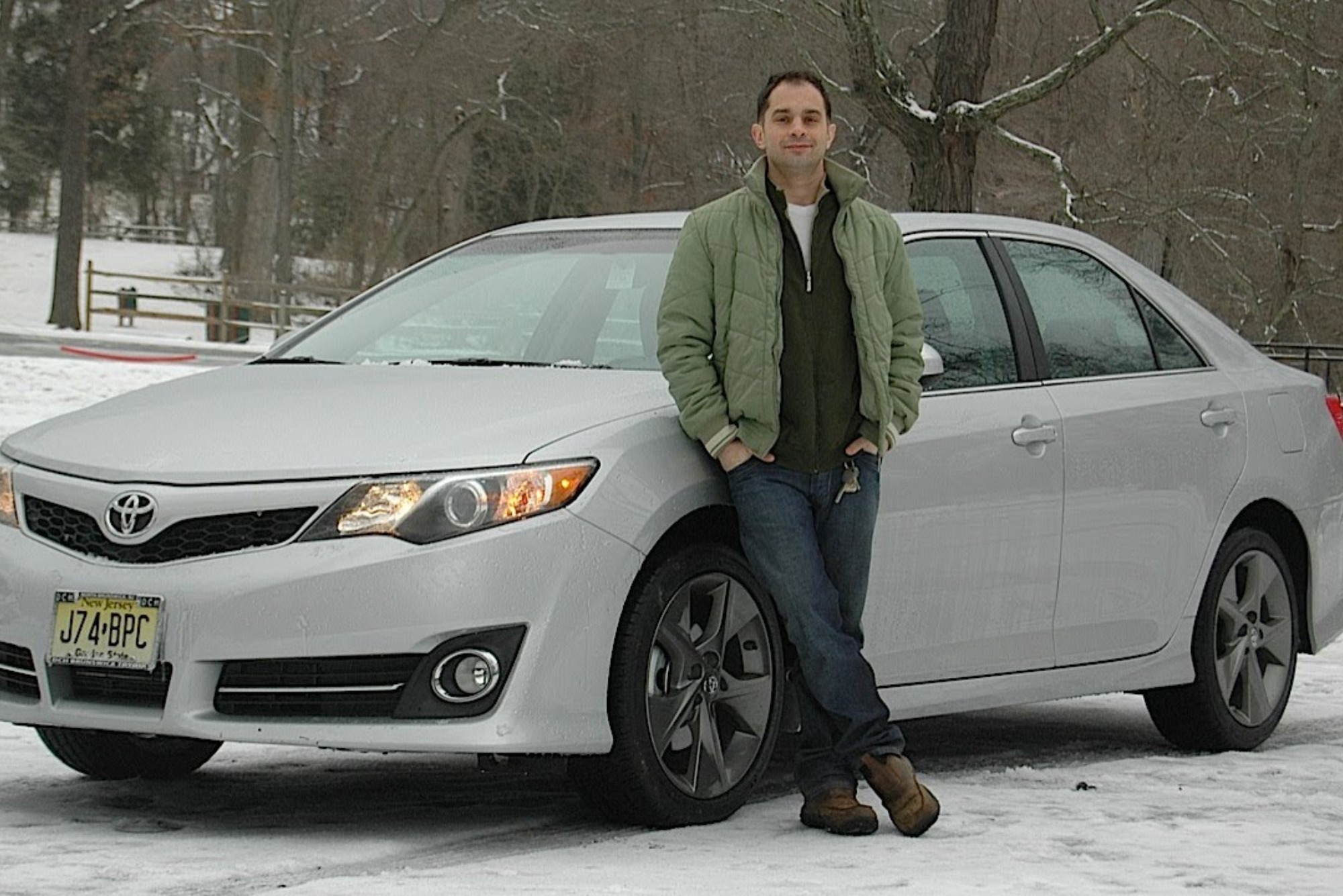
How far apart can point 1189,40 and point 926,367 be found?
21.0 m

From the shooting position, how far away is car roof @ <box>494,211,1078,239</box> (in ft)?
22.2

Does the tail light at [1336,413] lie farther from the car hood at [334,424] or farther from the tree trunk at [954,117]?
the tree trunk at [954,117]

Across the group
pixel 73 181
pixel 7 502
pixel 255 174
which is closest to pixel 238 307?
pixel 73 181

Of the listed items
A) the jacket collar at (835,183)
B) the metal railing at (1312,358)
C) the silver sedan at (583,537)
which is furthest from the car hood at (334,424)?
the metal railing at (1312,358)

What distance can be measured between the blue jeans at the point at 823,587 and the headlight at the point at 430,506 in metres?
0.63

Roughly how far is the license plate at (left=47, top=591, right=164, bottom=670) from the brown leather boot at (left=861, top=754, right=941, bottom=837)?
5.57 feet

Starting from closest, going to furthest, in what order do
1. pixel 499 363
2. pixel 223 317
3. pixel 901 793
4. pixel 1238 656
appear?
1. pixel 901 793
2. pixel 499 363
3. pixel 1238 656
4. pixel 223 317

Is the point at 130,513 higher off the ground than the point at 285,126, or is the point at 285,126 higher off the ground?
the point at 285,126

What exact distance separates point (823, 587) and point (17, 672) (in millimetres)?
1881

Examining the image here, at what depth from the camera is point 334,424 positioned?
18.3 ft

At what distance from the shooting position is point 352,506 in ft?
17.2

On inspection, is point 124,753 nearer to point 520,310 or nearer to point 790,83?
point 520,310

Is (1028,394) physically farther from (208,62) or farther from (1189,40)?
(208,62)

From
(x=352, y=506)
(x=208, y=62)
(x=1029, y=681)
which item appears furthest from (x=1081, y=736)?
(x=208, y=62)
